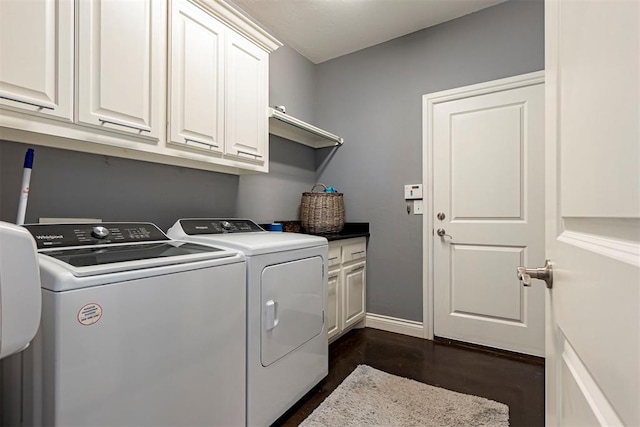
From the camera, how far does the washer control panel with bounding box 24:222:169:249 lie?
1139 millimetres

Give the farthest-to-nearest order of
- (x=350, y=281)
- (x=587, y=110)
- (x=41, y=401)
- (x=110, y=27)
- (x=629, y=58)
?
(x=350, y=281)
(x=110, y=27)
(x=41, y=401)
(x=587, y=110)
(x=629, y=58)

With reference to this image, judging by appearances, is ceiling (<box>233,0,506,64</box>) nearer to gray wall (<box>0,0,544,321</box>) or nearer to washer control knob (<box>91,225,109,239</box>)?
gray wall (<box>0,0,544,321</box>)

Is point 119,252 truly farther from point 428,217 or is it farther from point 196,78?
point 428,217

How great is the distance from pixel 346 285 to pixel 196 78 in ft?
5.92

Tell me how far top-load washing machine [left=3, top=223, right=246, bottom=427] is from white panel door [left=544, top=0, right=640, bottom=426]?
1.05 meters

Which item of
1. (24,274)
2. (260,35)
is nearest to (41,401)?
(24,274)

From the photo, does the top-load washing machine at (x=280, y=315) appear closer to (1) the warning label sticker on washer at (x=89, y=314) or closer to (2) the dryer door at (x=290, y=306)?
(2) the dryer door at (x=290, y=306)

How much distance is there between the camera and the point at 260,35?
191 centimetres

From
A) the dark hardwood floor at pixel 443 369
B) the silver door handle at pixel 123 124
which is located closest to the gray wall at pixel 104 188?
the silver door handle at pixel 123 124

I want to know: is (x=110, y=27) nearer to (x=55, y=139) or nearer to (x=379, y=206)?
(x=55, y=139)

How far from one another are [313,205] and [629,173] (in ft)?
7.57

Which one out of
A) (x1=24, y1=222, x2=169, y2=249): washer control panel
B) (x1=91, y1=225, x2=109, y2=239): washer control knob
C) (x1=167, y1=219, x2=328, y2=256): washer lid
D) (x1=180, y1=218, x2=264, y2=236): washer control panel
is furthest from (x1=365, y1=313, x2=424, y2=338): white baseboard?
(x1=91, y1=225, x2=109, y2=239): washer control knob

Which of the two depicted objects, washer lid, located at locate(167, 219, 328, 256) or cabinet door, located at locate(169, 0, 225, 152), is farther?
cabinet door, located at locate(169, 0, 225, 152)

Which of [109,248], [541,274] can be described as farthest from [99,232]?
[541,274]
